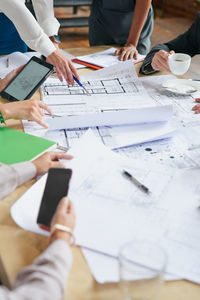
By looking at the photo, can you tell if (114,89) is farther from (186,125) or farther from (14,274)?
(14,274)

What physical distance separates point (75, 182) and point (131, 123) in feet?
1.25

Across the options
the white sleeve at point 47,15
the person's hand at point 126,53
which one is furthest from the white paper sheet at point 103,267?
the white sleeve at point 47,15

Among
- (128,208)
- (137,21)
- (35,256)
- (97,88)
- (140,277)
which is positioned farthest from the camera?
(137,21)

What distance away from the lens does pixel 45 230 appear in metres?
0.75

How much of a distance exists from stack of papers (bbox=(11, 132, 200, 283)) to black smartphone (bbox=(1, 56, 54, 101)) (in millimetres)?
432

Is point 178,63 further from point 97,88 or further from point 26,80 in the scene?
point 26,80

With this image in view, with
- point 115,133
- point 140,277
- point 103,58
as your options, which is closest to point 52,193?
point 140,277

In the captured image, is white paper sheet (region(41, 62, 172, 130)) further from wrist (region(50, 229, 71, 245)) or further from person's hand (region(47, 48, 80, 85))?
wrist (region(50, 229, 71, 245))

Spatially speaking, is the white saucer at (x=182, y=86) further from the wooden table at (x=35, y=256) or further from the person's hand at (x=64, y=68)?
the wooden table at (x=35, y=256)

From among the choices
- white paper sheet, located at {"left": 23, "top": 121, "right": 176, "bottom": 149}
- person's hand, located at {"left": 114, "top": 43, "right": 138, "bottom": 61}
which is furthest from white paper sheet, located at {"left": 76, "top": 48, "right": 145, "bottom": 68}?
white paper sheet, located at {"left": 23, "top": 121, "right": 176, "bottom": 149}

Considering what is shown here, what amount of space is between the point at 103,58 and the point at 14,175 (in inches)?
39.2

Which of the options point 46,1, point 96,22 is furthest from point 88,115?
point 96,22

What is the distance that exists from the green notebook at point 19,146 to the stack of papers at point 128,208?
0.09m

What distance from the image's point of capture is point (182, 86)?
145 centimetres
